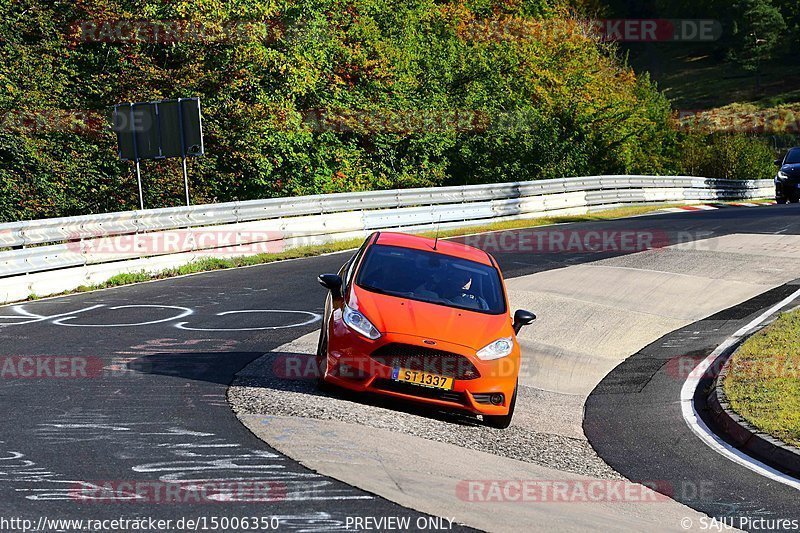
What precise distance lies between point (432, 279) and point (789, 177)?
30986mm

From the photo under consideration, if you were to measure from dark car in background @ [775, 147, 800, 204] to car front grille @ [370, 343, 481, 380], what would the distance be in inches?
1230

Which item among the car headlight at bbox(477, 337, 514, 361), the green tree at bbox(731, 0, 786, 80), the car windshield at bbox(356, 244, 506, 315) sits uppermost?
the green tree at bbox(731, 0, 786, 80)

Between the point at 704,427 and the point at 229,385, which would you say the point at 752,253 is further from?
the point at 229,385

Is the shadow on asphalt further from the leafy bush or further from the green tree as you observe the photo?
the green tree

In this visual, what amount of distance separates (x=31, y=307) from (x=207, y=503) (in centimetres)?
1005

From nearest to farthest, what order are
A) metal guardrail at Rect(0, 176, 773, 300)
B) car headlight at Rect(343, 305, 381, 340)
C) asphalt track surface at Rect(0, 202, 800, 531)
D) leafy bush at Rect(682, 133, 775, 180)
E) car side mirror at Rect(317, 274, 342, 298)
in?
asphalt track surface at Rect(0, 202, 800, 531), car headlight at Rect(343, 305, 381, 340), car side mirror at Rect(317, 274, 342, 298), metal guardrail at Rect(0, 176, 773, 300), leafy bush at Rect(682, 133, 775, 180)

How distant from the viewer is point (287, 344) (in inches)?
500

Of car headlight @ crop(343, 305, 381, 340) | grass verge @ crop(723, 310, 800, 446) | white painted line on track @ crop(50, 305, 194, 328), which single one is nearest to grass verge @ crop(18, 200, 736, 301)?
white painted line on track @ crop(50, 305, 194, 328)

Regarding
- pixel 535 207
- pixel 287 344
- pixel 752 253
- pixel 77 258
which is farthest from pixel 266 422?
pixel 535 207

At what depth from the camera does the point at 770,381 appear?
37.5ft

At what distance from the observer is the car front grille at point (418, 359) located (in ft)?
31.1

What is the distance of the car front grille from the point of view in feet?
31.1

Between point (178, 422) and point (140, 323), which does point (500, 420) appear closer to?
point (178, 422)

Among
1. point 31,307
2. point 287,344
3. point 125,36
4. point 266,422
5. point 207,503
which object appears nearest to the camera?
point 207,503
